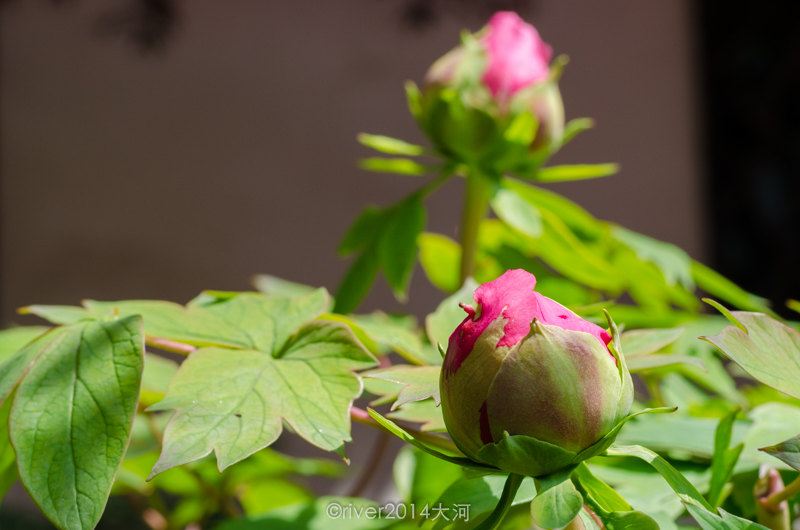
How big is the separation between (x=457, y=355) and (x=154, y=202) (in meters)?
2.91

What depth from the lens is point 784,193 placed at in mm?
2877

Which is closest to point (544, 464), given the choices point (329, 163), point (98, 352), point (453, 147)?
point (98, 352)

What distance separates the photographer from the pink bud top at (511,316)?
26 cm

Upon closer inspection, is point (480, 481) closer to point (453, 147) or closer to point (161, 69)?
point (453, 147)

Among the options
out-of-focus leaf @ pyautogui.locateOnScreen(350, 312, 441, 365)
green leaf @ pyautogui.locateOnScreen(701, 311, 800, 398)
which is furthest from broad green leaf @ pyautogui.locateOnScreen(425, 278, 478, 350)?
green leaf @ pyautogui.locateOnScreen(701, 311, 800, 398)

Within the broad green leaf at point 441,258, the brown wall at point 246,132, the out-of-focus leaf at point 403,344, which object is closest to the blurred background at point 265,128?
the brown wall at point 246,132

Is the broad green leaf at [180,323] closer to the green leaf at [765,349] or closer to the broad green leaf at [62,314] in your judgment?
the broad green leaf at [62,314]

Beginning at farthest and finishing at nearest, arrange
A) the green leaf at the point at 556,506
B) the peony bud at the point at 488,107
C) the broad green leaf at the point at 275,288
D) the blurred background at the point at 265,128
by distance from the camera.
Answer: the blurred background at the point at 265,128, the broad green leaf at the point at 275,288, the peony bud at the point at 488,107, the green leaf at the point at 556,506

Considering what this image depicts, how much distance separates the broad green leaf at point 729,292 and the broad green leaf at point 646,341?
203mm

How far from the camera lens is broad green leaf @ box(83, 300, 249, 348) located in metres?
0.34

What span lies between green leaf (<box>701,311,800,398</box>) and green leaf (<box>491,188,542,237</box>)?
0.23 m

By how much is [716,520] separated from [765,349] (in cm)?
6

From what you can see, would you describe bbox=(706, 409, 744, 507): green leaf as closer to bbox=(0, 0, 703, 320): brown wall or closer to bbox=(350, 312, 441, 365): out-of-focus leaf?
bbox=(350, 312, 441, 365): out-of-focus leaf

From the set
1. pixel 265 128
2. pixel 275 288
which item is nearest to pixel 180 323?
pixel 275 288
